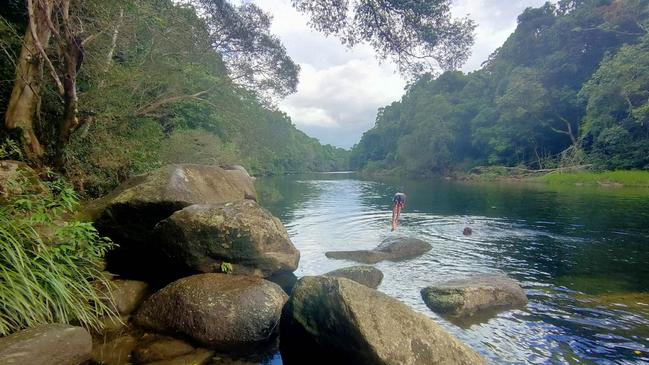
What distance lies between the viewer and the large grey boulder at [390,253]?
13383mm

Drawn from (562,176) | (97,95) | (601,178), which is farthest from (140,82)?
(562,176)

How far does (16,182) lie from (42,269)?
188 cm

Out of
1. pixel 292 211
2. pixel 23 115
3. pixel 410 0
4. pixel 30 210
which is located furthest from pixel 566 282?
pixel 292 211

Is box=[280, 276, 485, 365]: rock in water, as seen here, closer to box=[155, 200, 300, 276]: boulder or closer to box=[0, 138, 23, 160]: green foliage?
box=[155, 200, 300, 276]: boulder

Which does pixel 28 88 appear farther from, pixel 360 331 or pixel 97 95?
pixel 360 331

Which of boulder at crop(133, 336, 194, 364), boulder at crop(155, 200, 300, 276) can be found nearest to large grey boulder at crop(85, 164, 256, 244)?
boulder at crop(155, 200, 300, 276)

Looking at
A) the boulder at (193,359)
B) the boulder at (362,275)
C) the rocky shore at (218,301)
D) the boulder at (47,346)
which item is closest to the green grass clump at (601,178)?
the rocky shore at (218,301)

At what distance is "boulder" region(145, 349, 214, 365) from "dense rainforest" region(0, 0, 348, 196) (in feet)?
17.2

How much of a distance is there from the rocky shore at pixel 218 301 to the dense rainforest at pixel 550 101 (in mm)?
42031

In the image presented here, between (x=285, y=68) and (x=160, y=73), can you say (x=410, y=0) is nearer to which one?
(x=160, y=73)

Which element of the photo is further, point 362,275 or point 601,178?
point 601,178

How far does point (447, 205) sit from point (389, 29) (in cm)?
2091

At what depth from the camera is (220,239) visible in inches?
301

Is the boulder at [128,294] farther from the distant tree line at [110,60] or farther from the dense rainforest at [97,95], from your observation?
the distant tree line at [110,60]
